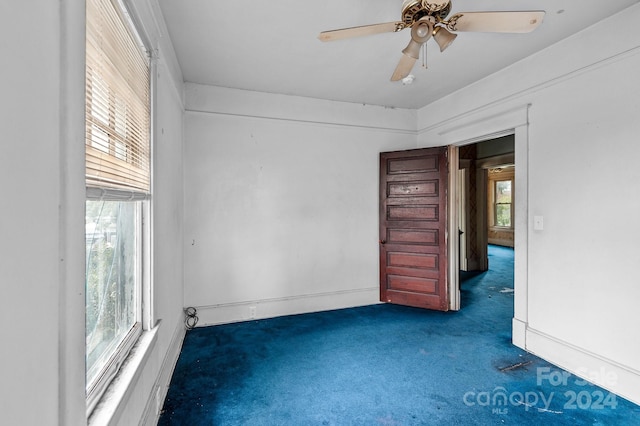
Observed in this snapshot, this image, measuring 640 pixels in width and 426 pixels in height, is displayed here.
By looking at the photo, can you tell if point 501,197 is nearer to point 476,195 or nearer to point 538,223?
point 476,195

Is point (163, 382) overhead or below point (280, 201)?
below

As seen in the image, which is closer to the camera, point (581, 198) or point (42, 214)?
point (42, 214)

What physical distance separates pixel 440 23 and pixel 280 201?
2.45 meters

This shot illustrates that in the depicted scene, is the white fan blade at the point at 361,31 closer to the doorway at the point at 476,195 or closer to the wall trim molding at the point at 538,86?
the wall trim molding at the point at 538,86

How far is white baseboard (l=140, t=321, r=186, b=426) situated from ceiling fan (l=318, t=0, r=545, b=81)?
7.80ft

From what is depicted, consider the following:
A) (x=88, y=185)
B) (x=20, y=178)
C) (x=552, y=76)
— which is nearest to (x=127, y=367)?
(x=88, y=185)

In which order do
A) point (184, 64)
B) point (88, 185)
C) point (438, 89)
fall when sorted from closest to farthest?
point (88, 185) → point (184, 64) → point (438, 89)

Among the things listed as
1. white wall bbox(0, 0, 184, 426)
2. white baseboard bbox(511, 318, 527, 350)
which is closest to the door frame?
white baseboard bbox(511, 318, 527, 350)

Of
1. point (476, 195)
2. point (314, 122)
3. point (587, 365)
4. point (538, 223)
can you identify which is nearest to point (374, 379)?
point (587, 365)

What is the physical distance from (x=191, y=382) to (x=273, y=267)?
1.55 m

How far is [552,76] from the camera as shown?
2.58m

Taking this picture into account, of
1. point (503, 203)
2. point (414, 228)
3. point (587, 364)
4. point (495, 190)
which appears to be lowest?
point (587, 364)

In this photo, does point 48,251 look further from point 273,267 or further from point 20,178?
point 273,267

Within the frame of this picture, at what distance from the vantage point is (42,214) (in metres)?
0.74
